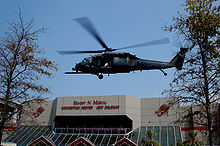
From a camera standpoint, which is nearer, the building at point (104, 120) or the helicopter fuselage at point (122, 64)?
the helicopter fuselage at point (122, 64)

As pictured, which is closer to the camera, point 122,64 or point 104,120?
point 122,64

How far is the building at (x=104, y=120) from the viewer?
4559 cm

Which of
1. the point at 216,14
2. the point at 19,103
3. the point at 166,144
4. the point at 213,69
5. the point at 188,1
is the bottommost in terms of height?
the point at 166,144

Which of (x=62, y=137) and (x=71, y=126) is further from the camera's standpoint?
(x=71, y=126)

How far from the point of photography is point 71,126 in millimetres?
54438

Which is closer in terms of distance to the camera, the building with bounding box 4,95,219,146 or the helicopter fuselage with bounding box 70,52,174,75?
the helicopter fuselage with bounding box 70,52,174,75

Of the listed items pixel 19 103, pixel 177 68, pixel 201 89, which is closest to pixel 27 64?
pixel 19 103

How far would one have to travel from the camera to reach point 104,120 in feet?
169

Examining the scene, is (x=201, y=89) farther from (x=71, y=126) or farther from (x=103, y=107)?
(x=71, y=126)

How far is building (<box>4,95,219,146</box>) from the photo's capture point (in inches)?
1795

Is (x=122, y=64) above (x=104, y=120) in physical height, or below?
above

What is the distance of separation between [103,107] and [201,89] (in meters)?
35.1

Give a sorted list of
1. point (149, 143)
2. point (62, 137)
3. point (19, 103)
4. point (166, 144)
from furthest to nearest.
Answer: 1. point (62, 137)
2. point (166, 144)
3. point (149, 143)
4. point (19, 103)

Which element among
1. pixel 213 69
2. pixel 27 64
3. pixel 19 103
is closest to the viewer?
pixel 213 69
